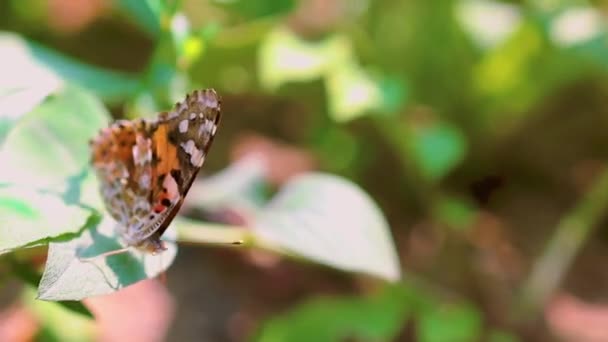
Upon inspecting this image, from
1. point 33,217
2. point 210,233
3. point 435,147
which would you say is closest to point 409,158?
point 435,147

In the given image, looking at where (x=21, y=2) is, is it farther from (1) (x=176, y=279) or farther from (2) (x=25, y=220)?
(2) (x=25, y=220)

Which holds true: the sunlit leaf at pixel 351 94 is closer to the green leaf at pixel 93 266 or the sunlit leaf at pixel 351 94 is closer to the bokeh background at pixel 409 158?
the bokeh background at pixel 409 158

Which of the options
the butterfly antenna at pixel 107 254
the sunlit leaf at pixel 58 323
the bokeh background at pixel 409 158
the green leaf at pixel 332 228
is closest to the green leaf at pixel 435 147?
the bokeh background at pixel 409 158

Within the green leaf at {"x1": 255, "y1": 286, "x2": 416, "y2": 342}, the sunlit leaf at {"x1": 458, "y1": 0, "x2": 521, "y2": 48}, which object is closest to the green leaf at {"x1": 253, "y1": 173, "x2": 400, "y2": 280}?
the green leaf at {"x1": 255, "y1": 286, "x2": 416, "y2": 342}

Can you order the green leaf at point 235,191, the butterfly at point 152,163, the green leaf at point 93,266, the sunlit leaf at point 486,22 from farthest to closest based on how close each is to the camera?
the sunlit leaf at point 486,22, the green leaf at point 235,191, the butterfly at point 152,163, the green leaf at point 93,266

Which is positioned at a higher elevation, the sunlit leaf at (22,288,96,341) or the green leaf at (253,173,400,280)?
the green leaf at (253,173,400,280)

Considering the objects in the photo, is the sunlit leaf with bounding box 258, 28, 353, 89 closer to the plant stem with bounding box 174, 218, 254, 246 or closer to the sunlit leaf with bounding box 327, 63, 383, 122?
the sunlit leaf with bounding box 327, 63, 383, 122
